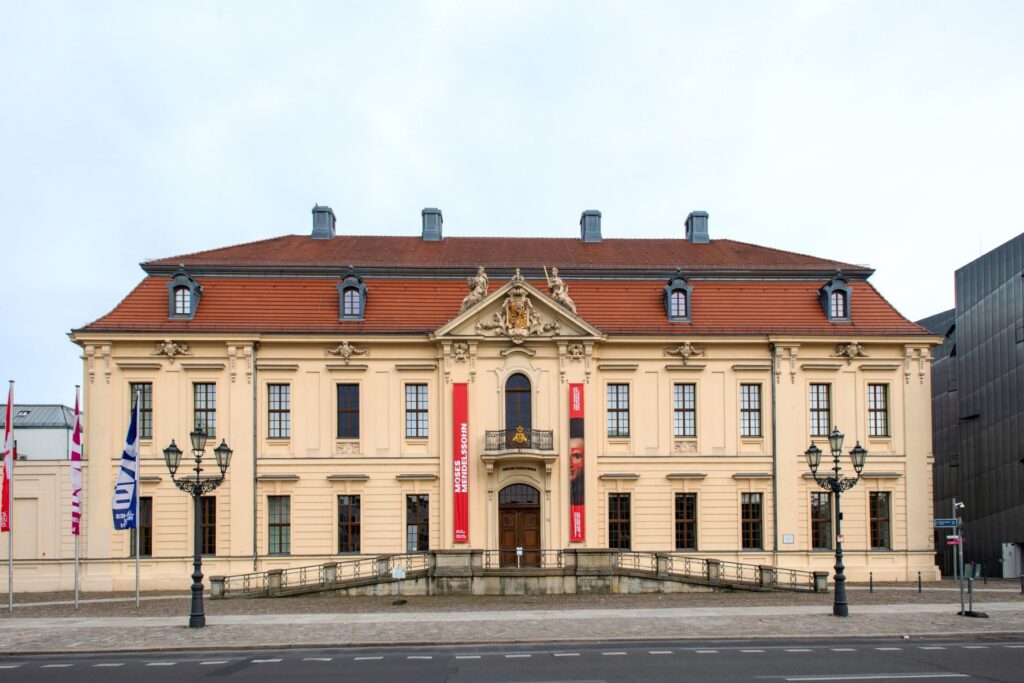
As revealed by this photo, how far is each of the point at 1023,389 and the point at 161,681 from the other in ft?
138

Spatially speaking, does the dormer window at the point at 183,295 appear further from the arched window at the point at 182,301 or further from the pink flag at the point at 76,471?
the pink flag at the point at 76,471

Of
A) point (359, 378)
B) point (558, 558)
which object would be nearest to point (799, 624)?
point (558, 558)

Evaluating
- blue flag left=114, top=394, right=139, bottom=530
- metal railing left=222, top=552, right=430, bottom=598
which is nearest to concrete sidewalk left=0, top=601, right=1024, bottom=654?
blue flag left=114, top=394, right=139, bottom=530

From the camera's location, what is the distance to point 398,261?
43781 millimetres

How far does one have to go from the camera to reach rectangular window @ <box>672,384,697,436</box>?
42406mm

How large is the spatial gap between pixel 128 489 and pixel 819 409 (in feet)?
87.1

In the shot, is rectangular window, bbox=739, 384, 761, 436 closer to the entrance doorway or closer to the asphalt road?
the entrance doorway

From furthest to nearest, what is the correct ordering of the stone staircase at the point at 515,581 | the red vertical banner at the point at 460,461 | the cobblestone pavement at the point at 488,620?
the red vertical banner at the point at 460,461, the stone staircase at the point at 515,581, the cobblestone pavement at the point at 488,620

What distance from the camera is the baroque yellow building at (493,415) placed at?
134 ft

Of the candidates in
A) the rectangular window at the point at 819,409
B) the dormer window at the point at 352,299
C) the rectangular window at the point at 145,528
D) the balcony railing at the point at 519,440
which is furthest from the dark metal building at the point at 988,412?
the rectangular window at the point at 145,528

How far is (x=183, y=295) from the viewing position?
137 ft

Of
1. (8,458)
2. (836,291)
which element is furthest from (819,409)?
(8,458)

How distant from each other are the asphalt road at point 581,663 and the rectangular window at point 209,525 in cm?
1956

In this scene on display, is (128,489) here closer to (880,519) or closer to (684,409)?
(684,409)
